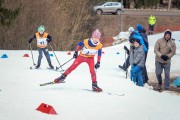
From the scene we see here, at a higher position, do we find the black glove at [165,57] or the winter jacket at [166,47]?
the winter jacket at [166,47]

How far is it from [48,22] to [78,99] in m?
22.0

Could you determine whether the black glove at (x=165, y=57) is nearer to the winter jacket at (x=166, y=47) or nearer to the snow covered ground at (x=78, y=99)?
the winter jacket at (x=166, y=47)

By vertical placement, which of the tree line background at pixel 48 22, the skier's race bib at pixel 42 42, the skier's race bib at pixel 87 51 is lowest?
the tree line background at pixel 48 22

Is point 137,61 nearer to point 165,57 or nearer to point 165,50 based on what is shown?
point 165,57

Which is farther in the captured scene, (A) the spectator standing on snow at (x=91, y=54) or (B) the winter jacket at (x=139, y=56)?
(B) the winter jacket at (x=139, y=56)

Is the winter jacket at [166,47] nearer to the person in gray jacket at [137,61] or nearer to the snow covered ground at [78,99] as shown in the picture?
the person in gray jacket at [137,61]

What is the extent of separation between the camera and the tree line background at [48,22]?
28.9 meters

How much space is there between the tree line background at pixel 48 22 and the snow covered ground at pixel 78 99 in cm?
1243

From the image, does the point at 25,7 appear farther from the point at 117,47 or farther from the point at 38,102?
the point at 38,102

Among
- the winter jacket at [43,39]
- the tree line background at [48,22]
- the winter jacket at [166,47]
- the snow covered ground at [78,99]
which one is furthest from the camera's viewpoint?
the tree line background at [48,22]

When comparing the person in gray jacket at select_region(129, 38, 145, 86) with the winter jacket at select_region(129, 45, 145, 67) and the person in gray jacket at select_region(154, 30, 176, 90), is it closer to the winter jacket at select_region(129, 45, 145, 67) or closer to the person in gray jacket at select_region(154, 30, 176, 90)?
the winter jacket at select_region(129, 45, 145, 67)

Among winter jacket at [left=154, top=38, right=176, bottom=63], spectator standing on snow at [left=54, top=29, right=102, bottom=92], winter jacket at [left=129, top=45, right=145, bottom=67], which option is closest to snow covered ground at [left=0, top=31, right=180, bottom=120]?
spectator standing on snow at [left=54, top=29, right=102, bottom=92]

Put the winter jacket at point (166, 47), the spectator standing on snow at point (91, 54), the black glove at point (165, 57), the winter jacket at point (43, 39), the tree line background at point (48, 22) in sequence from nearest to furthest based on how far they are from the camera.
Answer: the spectator standing on snow at point (91, 54), the black glove at point (165, 57), the winter jacket at point (166, 47), the winter jacket at point (43, 39), the tree line background at point (48, 22)

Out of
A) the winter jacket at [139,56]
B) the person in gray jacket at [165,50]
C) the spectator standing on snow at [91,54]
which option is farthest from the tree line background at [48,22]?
the spectator standing on snow at [91,54]
